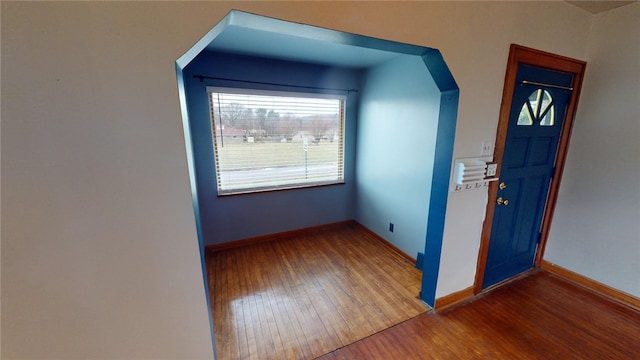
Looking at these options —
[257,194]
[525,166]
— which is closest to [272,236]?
[257,194]

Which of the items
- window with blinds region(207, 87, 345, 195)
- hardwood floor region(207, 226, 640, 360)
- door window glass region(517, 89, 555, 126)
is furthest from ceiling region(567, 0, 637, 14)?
hardwood floor region(207, 226, 640, 360)

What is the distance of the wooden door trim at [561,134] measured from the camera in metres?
1.76

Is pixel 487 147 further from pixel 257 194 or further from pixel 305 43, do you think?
pixel 257 194

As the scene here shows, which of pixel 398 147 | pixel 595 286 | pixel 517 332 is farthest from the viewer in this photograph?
pixel 398 147

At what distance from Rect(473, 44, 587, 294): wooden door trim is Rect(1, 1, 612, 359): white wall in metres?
1.21

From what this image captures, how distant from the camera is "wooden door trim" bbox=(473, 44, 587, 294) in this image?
176 centimetres

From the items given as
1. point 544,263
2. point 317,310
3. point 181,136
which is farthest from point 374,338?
point 544,263

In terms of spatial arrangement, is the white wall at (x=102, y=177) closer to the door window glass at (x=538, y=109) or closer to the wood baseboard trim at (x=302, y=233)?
the door window glass at (x=538, y=109)

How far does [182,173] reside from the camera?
103cm

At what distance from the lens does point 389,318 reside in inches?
75.7

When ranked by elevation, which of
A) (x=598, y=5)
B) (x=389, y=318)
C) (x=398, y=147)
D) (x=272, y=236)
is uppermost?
(x=598, y=5)

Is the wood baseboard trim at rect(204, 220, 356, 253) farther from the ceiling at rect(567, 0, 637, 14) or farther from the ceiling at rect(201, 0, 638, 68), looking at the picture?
the ceiling at rect(567, 0, 637, 14)

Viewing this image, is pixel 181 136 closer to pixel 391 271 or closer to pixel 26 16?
pixel 26 16

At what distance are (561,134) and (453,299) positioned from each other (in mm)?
1887
